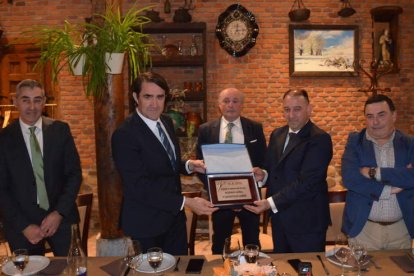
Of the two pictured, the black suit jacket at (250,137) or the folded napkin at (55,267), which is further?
the black suit jacket at (250,137)

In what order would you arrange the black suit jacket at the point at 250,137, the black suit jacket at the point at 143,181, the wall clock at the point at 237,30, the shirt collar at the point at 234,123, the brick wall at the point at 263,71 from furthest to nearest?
the brick wall at the point at 263,71, the wall clock at the point at 237,30, the shirt collar at the point at 234,123, the black suit jacket at the point at 250,137, the black suit jacket at the point at 143,181

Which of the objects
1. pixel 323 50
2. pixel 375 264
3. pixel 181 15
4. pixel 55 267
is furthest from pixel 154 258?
pixel 323 50

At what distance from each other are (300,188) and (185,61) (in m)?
3.76

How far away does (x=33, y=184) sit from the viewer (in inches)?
123

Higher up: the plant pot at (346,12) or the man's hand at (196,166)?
the plant pot at (346,12)

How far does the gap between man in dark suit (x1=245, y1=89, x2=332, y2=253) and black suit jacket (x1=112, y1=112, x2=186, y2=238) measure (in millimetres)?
585

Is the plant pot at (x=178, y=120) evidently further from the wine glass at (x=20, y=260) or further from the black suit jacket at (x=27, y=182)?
the wine glass at (x=20, y=260)

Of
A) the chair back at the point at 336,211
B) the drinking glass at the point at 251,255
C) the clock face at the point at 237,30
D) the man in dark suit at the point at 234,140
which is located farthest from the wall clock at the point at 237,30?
the drinking glass at the point at 251,255

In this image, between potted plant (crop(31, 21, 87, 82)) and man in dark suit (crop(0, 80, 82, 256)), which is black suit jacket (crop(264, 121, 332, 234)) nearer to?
man in dark suit (crop(0, 80, 82, 256))

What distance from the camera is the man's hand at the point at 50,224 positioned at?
10.0 feet

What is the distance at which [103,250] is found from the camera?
4281 mm

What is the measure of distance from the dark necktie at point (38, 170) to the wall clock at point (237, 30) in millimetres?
3953

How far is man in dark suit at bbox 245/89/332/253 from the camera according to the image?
3.07 meters

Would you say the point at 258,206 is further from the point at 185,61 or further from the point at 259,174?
the point at 185,61
